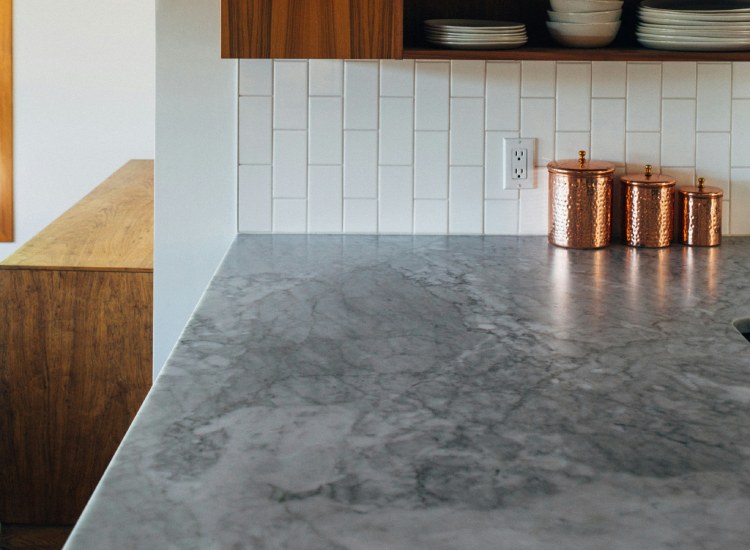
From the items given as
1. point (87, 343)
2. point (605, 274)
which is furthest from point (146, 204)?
point (605, 274)

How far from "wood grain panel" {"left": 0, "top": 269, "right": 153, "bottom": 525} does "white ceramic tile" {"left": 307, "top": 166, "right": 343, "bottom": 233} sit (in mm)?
654

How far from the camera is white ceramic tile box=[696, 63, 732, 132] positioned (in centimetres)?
223

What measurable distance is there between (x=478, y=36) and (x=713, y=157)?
2.25 feet

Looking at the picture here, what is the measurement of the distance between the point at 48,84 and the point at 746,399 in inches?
156

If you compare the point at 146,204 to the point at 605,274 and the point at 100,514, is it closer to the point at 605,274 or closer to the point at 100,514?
the point at 605,274

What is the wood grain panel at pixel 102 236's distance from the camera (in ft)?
8.95

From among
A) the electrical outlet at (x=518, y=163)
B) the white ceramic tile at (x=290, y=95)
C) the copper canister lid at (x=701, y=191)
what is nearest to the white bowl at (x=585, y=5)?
the electrical outlet at (x=518, y=163)

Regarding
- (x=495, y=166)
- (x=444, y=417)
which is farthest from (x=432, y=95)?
(x=444, y=417)

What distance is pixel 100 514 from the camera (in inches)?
36.1

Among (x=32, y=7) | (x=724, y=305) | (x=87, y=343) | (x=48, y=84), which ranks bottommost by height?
(x=87, y=343)

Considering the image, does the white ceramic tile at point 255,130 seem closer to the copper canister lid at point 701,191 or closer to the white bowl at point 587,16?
the white bowl at point 587,16

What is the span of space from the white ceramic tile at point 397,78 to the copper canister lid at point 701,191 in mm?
635

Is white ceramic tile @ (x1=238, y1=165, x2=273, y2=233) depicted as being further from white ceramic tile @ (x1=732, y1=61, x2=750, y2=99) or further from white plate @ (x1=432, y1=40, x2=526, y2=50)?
white ceramic tile @ (x1=732, y1=61, x2=750, y2=99)

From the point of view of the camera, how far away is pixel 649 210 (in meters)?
2.14
